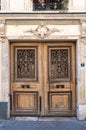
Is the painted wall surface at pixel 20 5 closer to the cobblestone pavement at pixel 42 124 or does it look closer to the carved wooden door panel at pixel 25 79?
the carved wooden door panel at pixel 25 79

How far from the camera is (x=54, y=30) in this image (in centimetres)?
895

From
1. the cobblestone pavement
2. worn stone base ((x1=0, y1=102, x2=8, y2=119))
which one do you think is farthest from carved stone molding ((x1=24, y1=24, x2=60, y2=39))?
the cobblestone pavement

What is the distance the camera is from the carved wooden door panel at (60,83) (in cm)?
937

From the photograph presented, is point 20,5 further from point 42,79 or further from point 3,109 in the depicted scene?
point 3,109

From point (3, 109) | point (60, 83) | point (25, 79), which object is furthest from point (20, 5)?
point (3, 109)

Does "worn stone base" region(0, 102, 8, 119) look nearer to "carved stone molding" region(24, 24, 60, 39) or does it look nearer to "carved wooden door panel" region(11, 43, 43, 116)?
"carved wooden door panel" region(11, 43, 43, 116)

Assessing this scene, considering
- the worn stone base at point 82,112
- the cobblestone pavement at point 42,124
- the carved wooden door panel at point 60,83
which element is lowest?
the cobblestone pavement at point 42,124

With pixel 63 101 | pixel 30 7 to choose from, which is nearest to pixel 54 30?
pixel 30 7

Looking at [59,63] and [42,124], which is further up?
[59,63]

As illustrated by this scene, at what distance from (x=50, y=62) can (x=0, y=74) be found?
153 centimetres

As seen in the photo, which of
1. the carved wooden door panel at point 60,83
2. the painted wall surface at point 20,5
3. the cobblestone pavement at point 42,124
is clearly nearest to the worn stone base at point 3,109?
the cobblestone pavement at point 42,124

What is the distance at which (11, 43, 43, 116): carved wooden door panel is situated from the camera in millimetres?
9367

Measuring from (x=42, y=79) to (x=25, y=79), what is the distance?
1.68ft

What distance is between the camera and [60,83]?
9.36 metres
